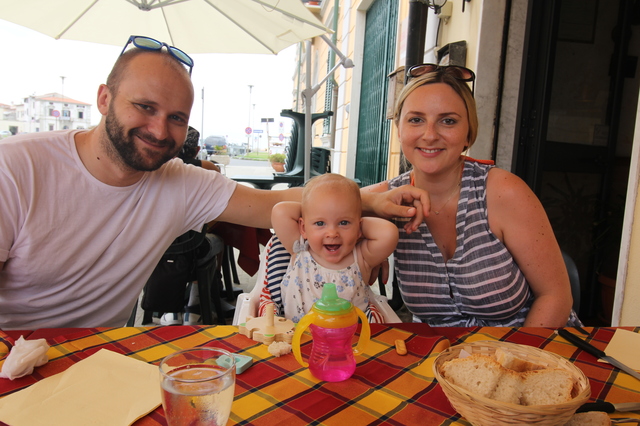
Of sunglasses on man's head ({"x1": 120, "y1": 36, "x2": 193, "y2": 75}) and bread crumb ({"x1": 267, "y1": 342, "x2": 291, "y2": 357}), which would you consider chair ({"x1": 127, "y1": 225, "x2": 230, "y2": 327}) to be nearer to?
sunglasses on man's head ({"x1": 120, "y1": 36, "x2": 193, "y2": 75})

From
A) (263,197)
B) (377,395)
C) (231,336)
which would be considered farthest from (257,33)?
(377,395)

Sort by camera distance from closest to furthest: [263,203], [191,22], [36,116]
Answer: [263,203] → [191,22] → [36,116]

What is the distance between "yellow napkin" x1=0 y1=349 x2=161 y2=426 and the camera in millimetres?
792

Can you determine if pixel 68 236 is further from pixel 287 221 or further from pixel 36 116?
pixel 36 116

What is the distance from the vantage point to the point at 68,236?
1.58 metres

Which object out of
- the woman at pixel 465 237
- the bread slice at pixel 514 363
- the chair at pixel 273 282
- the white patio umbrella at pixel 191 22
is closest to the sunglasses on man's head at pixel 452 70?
the woman at pixel 465 237

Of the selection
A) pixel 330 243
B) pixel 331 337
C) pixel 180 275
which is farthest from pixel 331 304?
pixel 180 275

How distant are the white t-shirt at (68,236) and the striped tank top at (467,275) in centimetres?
104

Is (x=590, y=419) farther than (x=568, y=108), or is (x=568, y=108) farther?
(x=568, y=108)

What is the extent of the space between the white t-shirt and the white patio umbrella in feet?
7.80

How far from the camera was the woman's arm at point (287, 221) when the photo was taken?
1.68 m

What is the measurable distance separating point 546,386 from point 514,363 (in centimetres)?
8

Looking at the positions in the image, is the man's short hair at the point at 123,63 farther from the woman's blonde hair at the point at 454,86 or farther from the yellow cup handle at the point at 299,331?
the yellow cup handle at the point at 299,331

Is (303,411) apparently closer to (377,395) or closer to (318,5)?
(377,395)
